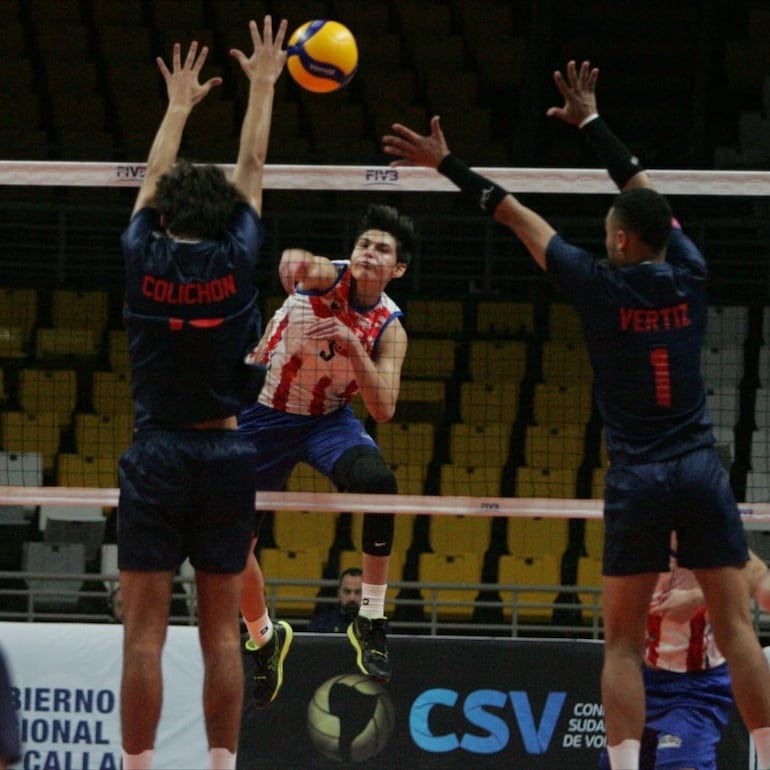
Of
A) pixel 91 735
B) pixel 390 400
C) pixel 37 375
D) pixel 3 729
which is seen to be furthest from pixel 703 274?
pixel 37 375

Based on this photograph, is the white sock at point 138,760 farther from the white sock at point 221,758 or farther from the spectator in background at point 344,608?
the spectator in background at point 344,608

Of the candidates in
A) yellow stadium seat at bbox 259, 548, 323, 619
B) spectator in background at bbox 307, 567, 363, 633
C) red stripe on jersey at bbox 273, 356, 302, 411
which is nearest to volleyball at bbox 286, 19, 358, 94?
red stripe on jersey at bbox 273, 356, 302, 411

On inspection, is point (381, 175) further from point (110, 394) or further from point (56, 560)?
point (110, 394)

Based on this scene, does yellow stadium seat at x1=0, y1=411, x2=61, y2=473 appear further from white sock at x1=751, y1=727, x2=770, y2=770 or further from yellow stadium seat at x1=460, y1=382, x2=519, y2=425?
white sock at x1=751, y1=727, x2=770, y2=770

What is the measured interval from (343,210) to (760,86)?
5.65m

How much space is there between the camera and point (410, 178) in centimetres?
802

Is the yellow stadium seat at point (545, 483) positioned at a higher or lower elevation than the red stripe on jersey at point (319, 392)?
lower

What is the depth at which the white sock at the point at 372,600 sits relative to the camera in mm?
7922

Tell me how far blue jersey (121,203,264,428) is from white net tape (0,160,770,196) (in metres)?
1.99

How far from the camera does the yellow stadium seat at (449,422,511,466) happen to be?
50.1ft

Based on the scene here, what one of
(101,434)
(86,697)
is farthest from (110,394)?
(86,697)

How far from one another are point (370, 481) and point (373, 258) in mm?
1108

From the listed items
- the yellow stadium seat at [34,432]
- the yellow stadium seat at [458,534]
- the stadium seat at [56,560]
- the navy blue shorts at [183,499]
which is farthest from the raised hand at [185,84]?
the yellow stadium seat at [34,432]

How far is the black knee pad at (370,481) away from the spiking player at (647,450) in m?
1.75
